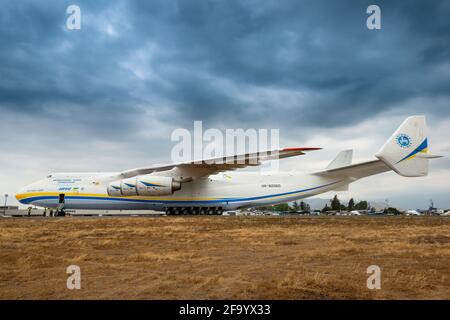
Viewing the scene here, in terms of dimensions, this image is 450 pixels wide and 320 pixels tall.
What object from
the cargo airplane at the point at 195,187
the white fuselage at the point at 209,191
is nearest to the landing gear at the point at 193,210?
the cargo airplane at the point at 195,187

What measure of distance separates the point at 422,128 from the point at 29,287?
20.4m

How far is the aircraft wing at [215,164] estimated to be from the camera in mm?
20756

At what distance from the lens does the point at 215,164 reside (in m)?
22.9

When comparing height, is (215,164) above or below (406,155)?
below

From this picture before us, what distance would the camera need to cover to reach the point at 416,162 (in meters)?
19.2

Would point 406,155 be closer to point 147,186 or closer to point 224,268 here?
point 147,186

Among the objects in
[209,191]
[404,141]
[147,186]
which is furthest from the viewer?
[209,191]

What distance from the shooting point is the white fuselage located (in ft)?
82.1

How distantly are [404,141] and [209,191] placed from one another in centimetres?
1285

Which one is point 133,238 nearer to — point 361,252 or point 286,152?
point 361,252

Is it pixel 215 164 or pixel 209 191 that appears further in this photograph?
pixel 209 191

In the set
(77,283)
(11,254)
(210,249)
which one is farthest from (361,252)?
(11,254)

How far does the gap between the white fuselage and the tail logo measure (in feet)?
21.3

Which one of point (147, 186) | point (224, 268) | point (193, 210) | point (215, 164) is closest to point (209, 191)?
point (193, 210)
